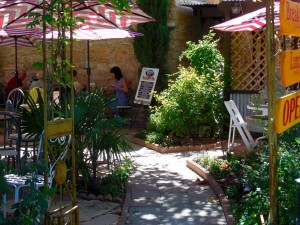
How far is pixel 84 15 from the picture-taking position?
777cm

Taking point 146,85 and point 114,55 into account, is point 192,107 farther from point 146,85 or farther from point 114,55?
point 114,55

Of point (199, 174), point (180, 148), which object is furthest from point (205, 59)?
point (199, 174)

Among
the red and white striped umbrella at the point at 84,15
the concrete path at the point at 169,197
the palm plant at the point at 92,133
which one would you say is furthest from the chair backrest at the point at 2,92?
the palm plant at the point at 92,133

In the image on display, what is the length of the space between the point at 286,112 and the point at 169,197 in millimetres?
2873

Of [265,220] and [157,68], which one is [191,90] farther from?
[265,220]

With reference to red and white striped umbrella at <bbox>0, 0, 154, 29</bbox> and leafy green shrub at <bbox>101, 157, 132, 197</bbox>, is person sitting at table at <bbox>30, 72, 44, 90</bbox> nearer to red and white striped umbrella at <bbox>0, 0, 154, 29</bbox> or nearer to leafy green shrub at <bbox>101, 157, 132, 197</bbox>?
red and white striped umbrella at <bbox>0, 0, 154, 29</bbox>

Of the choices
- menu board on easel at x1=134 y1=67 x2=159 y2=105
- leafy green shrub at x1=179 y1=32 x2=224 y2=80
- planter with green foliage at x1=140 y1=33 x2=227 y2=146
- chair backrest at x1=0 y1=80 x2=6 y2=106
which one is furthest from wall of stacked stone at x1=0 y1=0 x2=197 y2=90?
planter with green foliage at x1=140 y1=33 x2=227 y2=146

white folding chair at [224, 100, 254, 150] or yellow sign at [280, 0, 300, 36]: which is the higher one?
yellow sign at [280, 0, 300, 36]

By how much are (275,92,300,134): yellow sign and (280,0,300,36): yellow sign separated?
51 centimetres

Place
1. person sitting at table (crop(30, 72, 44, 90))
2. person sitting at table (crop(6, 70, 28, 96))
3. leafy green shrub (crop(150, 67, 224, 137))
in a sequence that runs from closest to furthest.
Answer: leafy green shrub (crop(150, 67, 224, 137)) → person sitting at table (crop(30, 72, 44, 90)) → person sitting at table (crop(6, 70, 28, 96))

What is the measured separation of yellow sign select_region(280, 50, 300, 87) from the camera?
4.18 metres

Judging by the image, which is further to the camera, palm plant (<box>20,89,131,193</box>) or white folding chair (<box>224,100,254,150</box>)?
white folding chair (<box>224,100,254,150</box>)

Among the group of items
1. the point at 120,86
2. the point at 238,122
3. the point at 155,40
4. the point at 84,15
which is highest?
the point at 84,15

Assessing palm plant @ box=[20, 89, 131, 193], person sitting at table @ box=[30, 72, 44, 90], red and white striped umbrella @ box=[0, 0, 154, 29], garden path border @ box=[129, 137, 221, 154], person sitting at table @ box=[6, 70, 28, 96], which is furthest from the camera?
person sitting at table @ box=[6, 70, 28, 96]
